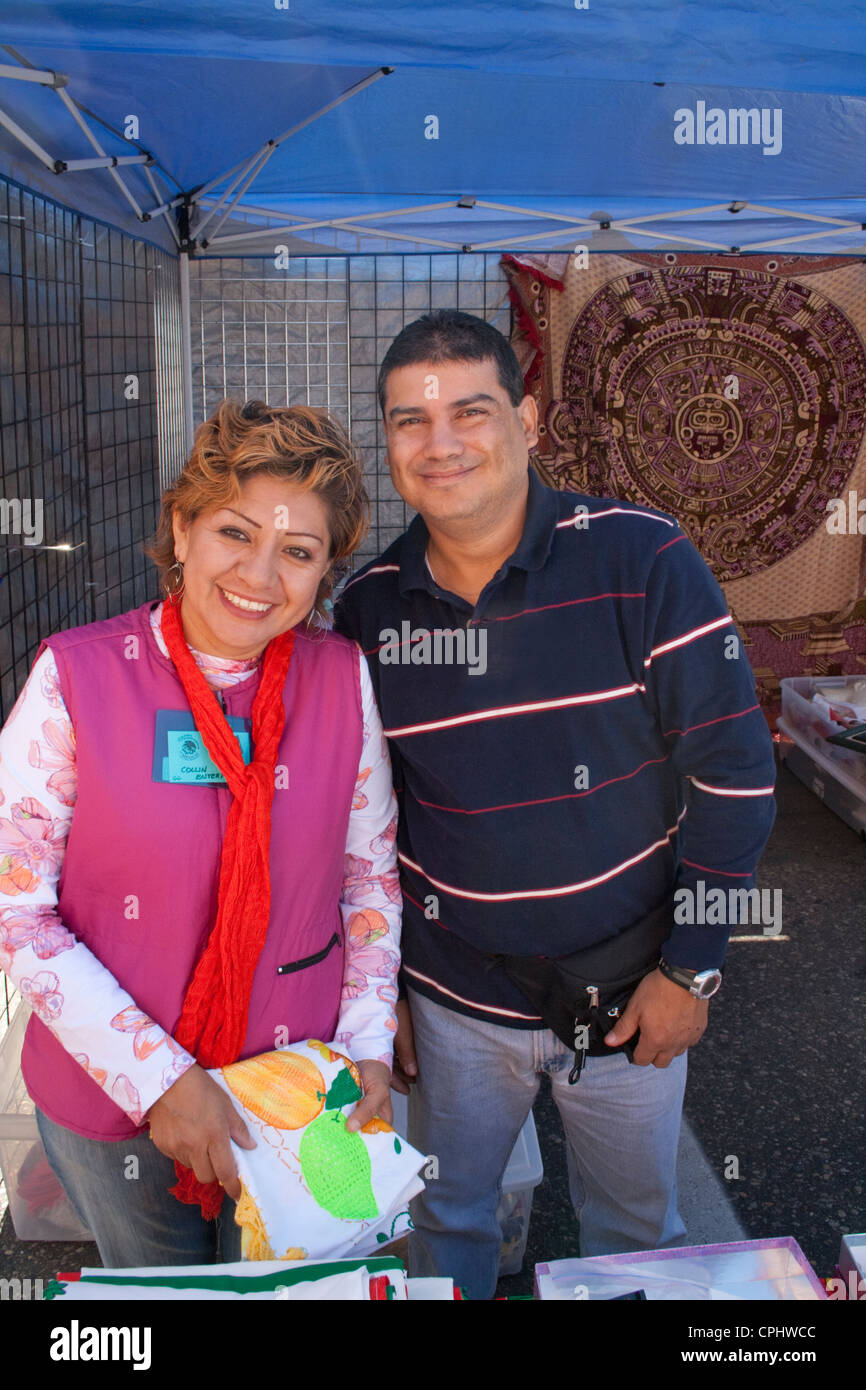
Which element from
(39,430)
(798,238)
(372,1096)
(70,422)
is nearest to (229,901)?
(372,1096)

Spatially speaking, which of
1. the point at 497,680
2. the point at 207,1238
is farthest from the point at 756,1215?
the point at 497,680

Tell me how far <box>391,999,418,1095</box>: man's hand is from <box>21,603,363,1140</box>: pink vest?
1.26 feet

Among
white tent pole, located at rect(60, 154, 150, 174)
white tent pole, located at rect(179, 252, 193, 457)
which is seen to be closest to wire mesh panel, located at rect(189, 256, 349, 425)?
white tent pole, located at rect(179, 252, 193, 457)

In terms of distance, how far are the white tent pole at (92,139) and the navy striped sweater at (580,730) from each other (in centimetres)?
190

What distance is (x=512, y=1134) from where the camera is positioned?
78.2 inches

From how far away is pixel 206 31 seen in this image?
1.73 metres

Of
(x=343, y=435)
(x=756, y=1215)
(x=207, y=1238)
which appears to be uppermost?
(x=343, y=435)

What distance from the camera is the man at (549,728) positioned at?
5.60ft

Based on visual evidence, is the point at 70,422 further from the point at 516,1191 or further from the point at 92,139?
the point at 516,1191

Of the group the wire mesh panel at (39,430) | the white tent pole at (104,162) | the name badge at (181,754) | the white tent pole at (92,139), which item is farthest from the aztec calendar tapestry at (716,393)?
the name badge at (181,754)

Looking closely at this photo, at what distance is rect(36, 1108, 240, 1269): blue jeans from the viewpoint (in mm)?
1538

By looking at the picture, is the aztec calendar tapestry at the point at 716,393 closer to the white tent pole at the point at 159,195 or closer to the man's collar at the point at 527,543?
the white tent pole at the point at 159,195
